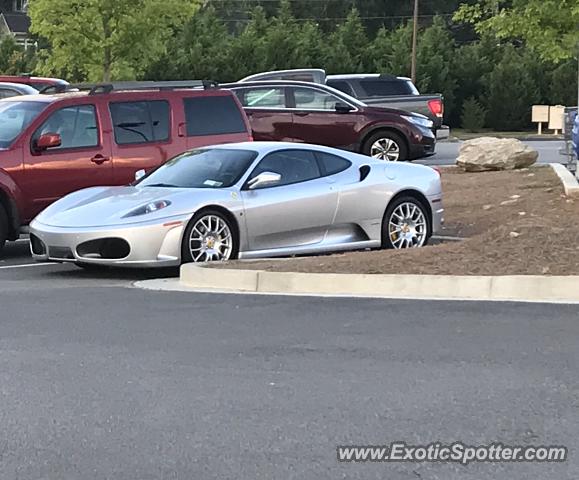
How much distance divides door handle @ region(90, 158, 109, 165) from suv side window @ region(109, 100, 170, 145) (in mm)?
294

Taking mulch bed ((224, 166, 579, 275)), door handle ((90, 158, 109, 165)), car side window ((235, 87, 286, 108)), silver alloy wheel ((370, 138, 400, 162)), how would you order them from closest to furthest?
mulch bed ((224, 166, 579, 275))
door handle ((90, 158, 109, 165))
silver alloy wheel ((370, 138, 400, 162))
car side window ((235, 87, 286, 108))

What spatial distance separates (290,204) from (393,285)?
2239 mm

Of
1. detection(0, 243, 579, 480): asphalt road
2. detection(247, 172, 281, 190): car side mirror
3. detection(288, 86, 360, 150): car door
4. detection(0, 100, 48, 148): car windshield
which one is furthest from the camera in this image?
detection(288, 86, 360, 150): car door

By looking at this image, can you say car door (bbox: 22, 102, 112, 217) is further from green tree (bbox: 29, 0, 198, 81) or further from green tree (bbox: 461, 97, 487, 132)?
green tree (bbox: 461, 97, 487, 132)

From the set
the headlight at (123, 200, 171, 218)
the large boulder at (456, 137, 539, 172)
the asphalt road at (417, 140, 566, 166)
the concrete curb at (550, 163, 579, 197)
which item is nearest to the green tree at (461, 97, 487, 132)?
the asphalt road at (417, 140, 566, 166)

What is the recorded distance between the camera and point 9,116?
44.2ft

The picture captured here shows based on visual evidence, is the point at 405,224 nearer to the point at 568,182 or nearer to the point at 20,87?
the point at 568,182

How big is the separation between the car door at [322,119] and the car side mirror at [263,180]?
8.66 m

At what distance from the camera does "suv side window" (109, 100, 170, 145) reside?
13625 mm

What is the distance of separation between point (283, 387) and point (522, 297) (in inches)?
141

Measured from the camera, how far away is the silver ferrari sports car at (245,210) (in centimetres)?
1097

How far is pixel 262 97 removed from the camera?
68.1 ft

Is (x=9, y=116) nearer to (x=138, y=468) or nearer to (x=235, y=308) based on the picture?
(x=235, y=308)

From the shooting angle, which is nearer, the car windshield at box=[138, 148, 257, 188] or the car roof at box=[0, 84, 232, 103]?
the car windshield at box=[138, 148, 257, 188]
